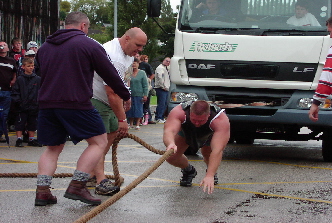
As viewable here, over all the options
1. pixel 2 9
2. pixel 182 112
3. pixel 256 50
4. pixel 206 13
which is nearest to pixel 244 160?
pixel 256 50

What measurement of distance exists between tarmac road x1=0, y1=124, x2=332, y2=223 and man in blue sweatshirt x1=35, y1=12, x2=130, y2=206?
12.4 inches

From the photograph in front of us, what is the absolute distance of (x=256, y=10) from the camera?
9711mm

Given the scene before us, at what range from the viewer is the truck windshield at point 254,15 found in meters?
9.45

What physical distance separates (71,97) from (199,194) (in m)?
1.89

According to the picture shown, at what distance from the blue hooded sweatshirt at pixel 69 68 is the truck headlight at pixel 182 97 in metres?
3.70

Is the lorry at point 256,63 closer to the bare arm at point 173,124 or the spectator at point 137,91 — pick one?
the bare arm at point 173,124

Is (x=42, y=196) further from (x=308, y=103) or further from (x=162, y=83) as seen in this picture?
(x=162, y=83)

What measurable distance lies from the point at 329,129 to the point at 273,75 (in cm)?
115

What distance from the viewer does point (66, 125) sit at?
5895 millimetres

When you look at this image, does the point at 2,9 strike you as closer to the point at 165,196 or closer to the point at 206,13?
the point at 206,13

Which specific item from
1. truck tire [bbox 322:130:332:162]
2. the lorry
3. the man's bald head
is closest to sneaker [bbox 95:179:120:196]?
the man's bald head

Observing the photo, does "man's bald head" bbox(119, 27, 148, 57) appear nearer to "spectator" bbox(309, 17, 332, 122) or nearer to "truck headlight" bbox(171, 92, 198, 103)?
"spectator" bbox(309, 17, 332, 122)

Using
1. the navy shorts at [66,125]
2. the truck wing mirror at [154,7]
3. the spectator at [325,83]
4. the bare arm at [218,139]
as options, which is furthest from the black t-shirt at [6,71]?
the spectator at [325,83]

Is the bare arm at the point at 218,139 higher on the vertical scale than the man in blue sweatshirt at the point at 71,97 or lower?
lower
